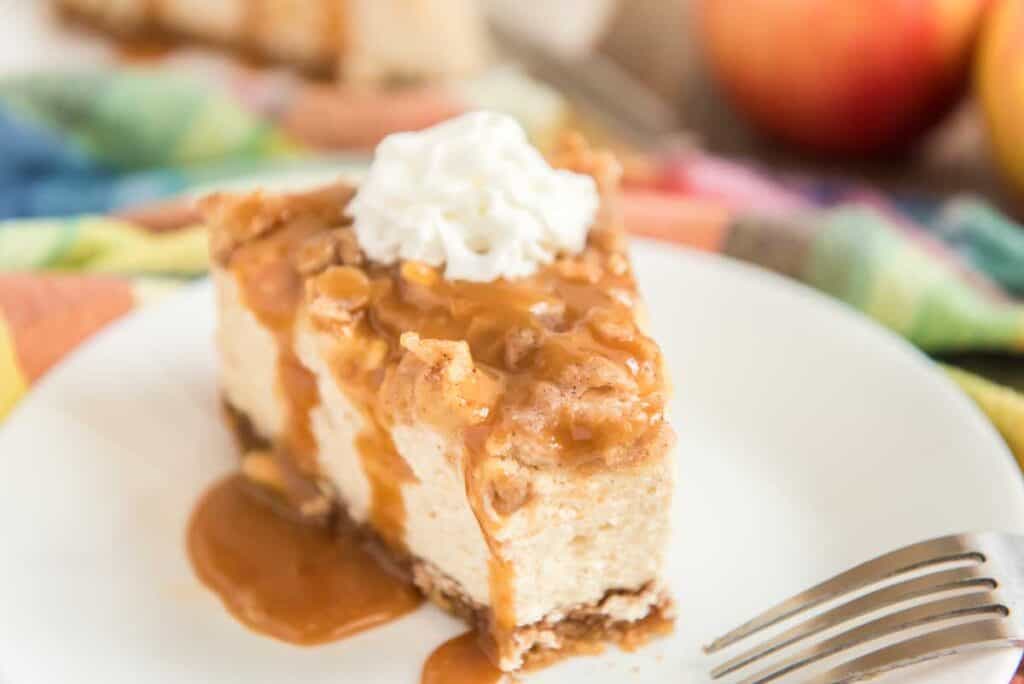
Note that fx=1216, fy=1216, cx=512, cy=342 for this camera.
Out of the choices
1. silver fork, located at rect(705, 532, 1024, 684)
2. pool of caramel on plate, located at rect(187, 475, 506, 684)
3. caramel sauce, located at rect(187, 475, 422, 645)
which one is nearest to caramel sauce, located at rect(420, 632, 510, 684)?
pool of caramel on plate, located at rect(187, 475, 506, 684)

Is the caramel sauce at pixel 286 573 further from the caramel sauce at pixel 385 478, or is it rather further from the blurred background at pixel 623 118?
the blurred background at pixel 623 118

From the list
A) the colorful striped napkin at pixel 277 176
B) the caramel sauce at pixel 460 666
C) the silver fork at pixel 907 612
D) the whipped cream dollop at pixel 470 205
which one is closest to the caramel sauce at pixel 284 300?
the whipped cream dollop at pixel 470 205

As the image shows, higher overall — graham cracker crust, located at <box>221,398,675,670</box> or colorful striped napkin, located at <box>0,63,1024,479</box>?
colorful striped napkin, located at <box>0,63,1024,479</box>

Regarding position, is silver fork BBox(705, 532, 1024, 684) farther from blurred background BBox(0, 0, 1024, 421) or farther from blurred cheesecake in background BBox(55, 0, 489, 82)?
blurred cheesecake in background BBox(55, 0, 489, 82)

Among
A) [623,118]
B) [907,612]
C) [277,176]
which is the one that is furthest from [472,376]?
[623,118]

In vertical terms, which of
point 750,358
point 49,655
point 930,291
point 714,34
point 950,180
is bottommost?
point 49,655

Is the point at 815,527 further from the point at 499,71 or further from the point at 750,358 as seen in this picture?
the point at 499,71

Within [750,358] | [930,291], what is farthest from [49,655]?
[930,291]
